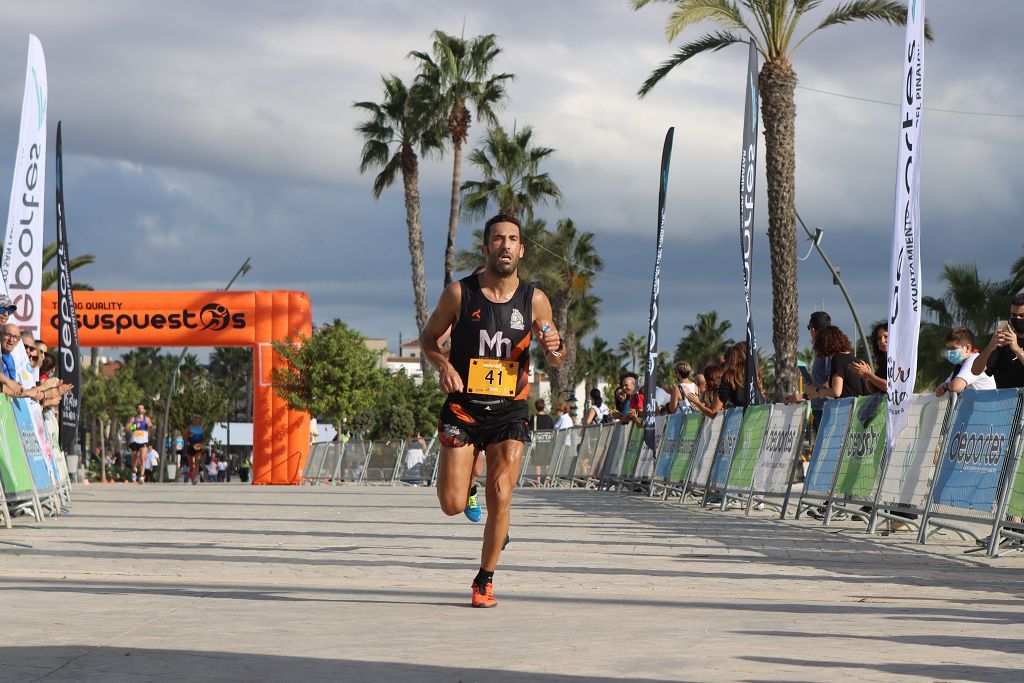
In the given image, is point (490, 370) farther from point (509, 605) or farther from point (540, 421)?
point (540, 421)

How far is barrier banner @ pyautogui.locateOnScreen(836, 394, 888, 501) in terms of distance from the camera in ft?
39.0

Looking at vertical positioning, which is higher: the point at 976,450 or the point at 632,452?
the point at 976,450

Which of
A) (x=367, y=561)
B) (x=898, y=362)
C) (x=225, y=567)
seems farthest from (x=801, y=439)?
(x=225, y=567)

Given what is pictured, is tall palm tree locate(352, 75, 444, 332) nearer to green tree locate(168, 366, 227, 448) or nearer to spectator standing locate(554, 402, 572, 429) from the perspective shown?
spectator standing locate(554, 402, 572, 429)

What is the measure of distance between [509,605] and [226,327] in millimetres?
31285

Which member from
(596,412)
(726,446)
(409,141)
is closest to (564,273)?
(409,141)

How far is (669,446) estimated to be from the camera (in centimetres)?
1923

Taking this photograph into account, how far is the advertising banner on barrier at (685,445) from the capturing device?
17.7 meters

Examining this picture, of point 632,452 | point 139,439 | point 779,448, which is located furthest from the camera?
point 139,439

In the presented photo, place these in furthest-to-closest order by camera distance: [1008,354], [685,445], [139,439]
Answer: [139,439], [685,445], [1008,354]

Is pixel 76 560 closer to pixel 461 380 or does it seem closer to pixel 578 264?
pixel 461 380

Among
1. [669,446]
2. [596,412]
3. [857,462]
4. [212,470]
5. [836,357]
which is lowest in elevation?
[212,470]

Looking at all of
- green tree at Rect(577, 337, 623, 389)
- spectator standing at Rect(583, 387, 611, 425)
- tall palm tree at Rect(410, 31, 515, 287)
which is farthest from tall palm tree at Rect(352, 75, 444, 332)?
green tree at Rect(577, 337, 623, 389)

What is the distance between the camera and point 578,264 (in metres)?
58.3
